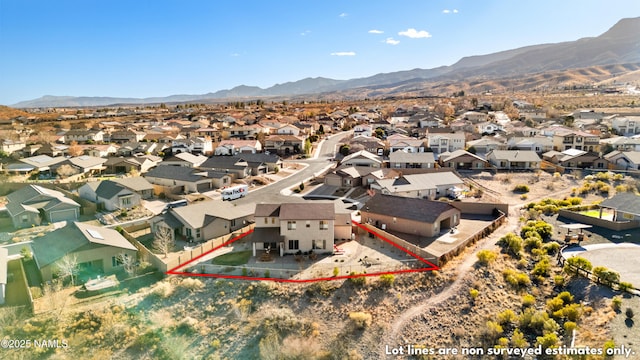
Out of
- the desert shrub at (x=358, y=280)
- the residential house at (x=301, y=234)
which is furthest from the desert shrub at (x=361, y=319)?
the residential house at (x=301, y=234)

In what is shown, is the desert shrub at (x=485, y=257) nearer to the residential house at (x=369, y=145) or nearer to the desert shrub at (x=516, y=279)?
the desert shrub at (x=516, y=279)

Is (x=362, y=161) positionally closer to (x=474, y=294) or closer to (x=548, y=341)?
(x=474, y=294)

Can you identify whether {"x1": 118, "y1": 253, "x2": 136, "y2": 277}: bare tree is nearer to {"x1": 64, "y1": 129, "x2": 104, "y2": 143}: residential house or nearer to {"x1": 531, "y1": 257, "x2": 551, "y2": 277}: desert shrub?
{"x1": 531, "y1": 257, "x2": 551, "y2": 277}: desert shrub

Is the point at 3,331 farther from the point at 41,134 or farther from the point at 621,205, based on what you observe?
the point at 41,134

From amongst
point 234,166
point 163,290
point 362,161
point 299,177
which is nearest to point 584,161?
point 362,161

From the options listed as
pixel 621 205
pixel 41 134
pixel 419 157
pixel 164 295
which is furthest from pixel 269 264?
pixel 41 134

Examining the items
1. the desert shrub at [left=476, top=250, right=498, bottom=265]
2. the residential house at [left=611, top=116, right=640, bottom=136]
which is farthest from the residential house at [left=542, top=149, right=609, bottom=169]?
the desert shrub at [left=476, top=250, right=498, bottom=265]

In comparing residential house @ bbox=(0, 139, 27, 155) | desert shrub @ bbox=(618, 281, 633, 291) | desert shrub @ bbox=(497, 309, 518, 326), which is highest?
residential house @ bbox=(0, 139, 27, 155)

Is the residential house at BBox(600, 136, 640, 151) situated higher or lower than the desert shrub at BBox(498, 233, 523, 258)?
higher
